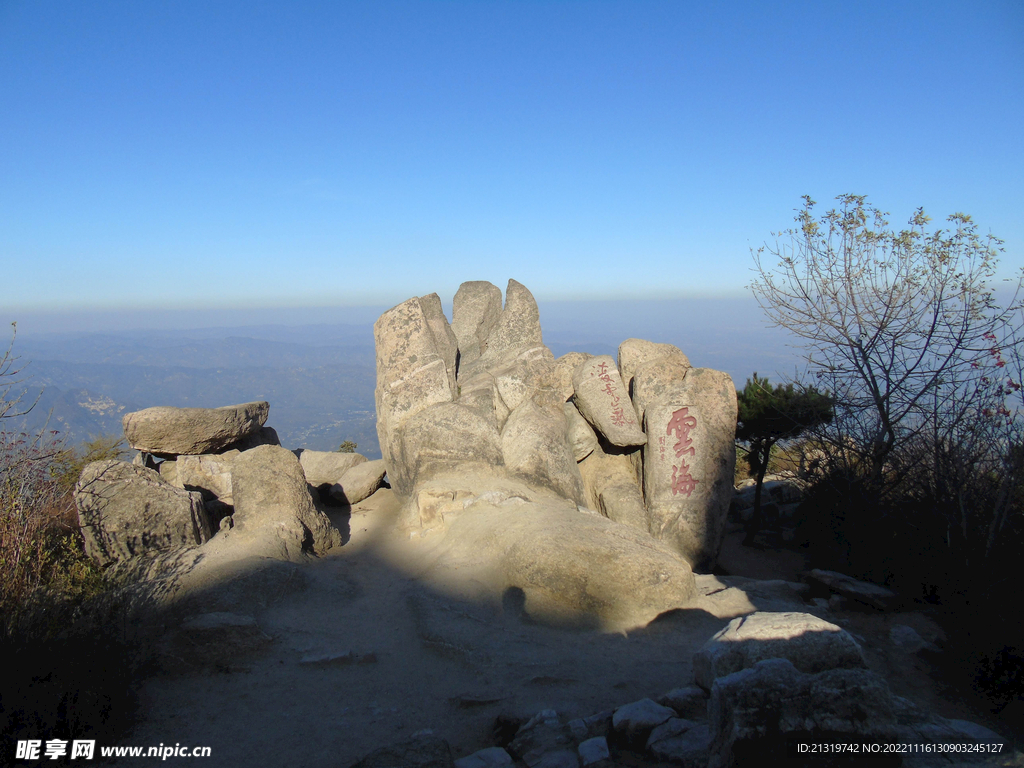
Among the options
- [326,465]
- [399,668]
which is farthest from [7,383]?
[326,465]

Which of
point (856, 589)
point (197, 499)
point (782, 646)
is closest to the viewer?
point (782, 646)

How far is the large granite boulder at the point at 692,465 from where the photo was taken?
8.66 metres

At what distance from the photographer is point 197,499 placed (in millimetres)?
7652

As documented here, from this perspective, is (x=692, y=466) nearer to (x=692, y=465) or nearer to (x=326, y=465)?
(x=692, y=465)

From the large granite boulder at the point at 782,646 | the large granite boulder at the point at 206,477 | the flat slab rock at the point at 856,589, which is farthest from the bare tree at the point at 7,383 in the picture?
the flat slab rock at the point at 856,589

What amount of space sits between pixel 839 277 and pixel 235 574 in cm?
859

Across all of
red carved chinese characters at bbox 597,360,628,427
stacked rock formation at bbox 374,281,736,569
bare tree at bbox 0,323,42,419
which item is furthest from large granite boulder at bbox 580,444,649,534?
bare tree at bbox 0,323,42,419

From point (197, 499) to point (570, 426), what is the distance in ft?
18.0

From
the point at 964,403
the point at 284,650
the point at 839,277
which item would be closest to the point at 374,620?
the point at 284,650

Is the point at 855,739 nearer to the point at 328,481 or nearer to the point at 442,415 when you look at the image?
the point at 442,415

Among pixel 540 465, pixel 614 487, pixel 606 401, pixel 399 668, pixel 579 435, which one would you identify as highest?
pixel 606 401

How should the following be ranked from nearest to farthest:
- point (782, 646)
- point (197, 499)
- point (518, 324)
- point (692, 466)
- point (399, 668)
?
point (782, 646), point (399, 668), point (197, 499), point (692, 466), point (518, 324)

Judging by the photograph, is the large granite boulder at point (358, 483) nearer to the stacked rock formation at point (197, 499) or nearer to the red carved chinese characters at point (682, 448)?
the stacked rock formation at point (197, 499)

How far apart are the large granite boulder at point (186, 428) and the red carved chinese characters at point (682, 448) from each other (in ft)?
21.8
